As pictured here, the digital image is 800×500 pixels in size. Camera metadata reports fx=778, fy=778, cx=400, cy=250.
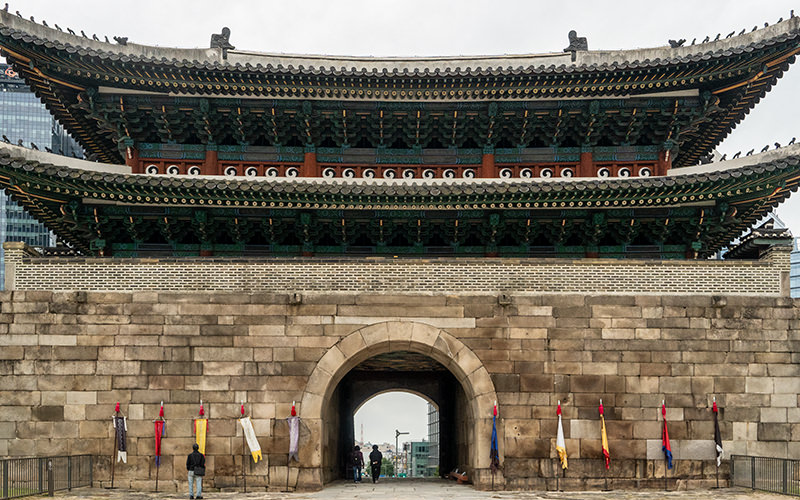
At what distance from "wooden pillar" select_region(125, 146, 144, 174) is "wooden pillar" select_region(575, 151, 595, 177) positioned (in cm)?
1291

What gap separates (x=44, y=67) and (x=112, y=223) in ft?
14.7

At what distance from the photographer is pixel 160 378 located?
→ 18719 mm

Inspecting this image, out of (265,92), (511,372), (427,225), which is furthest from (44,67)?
(511,372)

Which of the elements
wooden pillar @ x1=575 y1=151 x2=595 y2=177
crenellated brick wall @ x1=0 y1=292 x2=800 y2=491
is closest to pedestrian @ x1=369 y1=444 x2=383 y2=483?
crenellated brick wall @ x1=0 y1=292 x2=800 y2=491

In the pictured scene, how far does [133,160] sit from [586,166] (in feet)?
43.7

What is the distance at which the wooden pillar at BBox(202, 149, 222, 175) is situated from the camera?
898 inches

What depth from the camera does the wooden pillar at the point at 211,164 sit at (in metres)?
22.8

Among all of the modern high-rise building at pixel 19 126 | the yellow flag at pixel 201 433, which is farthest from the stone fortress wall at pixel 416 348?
the modern high-rise building at pixel 19 126

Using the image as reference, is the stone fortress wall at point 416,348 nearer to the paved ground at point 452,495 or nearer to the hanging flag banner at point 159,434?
the hanging flag banner at point 159,434

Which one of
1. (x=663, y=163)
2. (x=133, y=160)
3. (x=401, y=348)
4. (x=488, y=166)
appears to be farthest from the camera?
(x=488, y=166)

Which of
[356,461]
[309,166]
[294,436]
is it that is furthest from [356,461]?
[309,166]

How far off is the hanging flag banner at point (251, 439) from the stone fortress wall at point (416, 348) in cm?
23

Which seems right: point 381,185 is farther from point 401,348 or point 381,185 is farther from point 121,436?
point 121,436

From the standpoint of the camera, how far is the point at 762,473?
18.4m
